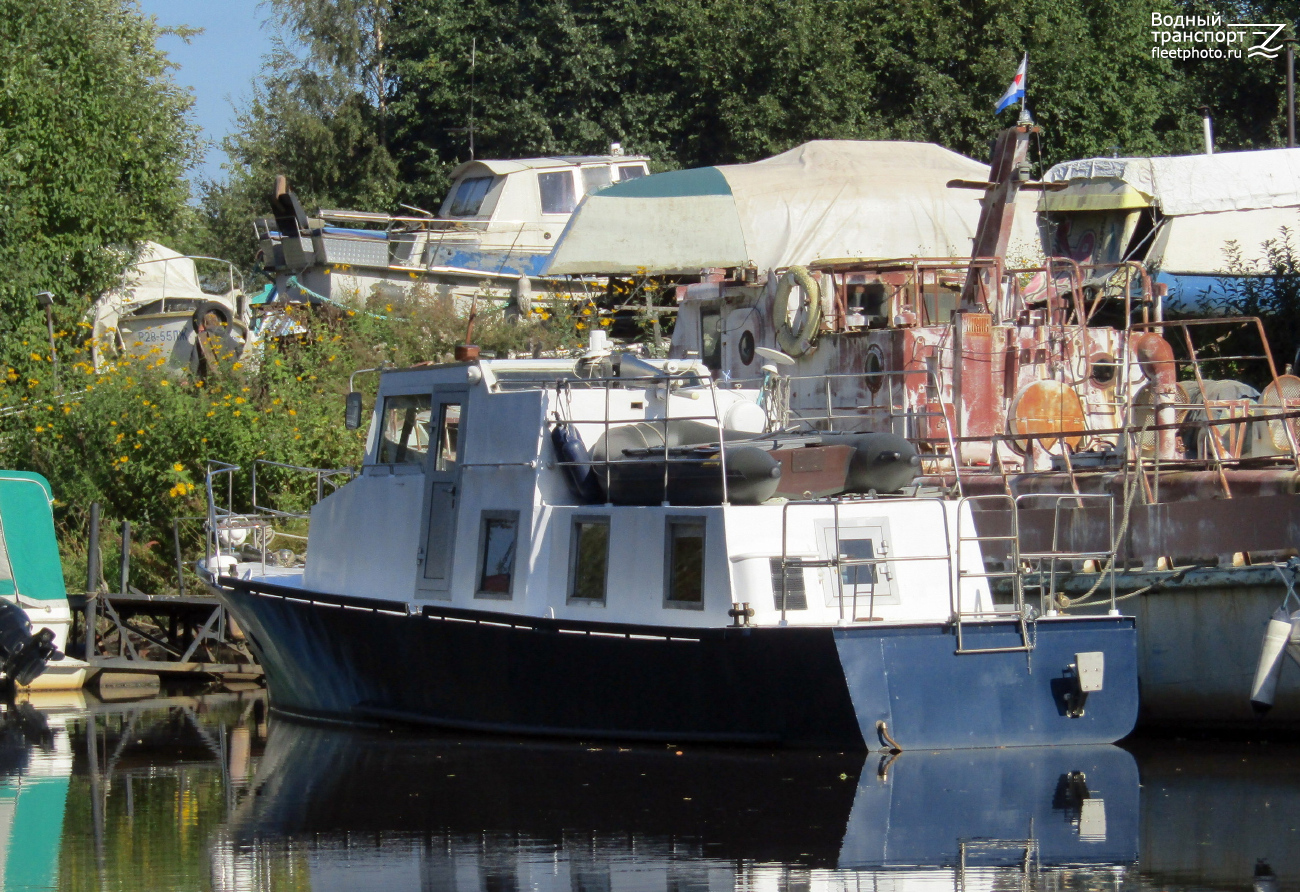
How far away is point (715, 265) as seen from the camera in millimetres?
22281

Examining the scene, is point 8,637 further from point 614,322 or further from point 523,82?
point 523,82

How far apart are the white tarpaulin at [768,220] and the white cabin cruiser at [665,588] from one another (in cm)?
897

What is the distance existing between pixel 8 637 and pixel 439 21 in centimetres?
1949

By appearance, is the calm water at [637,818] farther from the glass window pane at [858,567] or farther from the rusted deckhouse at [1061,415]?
the glass window pane at [858,567]

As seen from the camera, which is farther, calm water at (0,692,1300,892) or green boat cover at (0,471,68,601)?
green boat cover at (0,471,68,601)

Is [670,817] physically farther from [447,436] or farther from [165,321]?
[165,321]

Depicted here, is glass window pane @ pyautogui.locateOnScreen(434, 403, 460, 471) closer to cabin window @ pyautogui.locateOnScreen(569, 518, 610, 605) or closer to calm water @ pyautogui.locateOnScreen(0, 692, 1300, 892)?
cabin window @ pyautogui.locateOnScreen(569, 518, 610, 605)

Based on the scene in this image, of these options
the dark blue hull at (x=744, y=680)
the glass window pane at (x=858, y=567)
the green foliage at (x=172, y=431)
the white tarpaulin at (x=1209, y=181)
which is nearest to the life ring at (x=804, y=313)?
the green foliage at (x=172, y=431)

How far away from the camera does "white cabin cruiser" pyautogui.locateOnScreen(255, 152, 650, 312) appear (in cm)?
2314

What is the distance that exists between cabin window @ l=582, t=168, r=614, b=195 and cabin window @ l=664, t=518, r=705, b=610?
1509cm

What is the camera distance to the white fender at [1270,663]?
1182cm

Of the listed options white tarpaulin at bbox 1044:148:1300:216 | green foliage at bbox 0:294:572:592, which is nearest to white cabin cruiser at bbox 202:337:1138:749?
green foliage at bbox 0:294:572:592

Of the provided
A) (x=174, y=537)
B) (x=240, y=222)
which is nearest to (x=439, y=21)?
(x=240, y=222)

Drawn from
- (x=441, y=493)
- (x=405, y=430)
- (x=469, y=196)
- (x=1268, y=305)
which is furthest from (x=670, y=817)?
(x=469, y=196)
